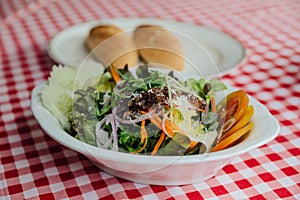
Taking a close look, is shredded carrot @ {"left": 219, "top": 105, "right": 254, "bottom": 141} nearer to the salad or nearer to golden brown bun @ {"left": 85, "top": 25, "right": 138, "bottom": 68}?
the salad

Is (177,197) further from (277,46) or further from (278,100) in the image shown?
(277,46)

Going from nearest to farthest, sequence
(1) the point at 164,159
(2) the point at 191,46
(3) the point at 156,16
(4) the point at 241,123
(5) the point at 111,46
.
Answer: (1) the point at 164,159 → (4) the point at 241,123 → (5) the point at 111,46 → (2) the point at 191,46 → (3) the point at 156,16

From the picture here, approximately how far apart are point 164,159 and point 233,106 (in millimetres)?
207

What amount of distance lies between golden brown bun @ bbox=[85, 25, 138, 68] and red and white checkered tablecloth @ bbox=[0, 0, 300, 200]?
13cm

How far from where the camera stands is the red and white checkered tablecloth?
30.8 inches


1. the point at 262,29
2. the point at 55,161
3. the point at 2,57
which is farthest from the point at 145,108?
the point at 262,29

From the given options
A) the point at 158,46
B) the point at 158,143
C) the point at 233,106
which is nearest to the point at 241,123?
the point at 233,106

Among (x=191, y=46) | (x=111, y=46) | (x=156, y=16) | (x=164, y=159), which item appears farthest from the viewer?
(x=156, y=16)

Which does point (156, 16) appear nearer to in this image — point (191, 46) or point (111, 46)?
point (191, 46)

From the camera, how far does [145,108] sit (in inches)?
29.7

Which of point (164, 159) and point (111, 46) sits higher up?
point (164, 159)

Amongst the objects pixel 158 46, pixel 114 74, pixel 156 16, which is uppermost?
pixel 114 74

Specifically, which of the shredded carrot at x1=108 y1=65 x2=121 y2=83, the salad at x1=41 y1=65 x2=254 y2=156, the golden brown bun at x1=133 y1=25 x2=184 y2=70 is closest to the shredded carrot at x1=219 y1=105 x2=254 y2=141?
the salad at x1=41 y1=65 x2=254 y2=156

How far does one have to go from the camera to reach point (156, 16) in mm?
1616
